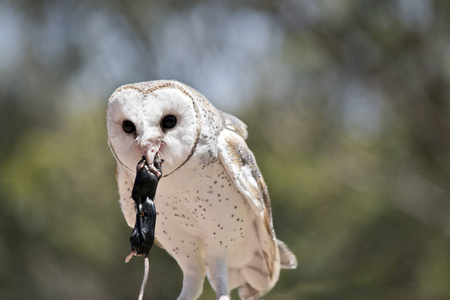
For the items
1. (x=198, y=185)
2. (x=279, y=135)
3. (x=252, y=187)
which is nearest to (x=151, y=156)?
(x=198, y=185)

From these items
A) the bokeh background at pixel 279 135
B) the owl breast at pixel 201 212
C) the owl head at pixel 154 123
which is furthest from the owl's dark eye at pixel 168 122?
the bokeh background at pixel 279 135

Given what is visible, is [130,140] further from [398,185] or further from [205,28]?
[205,28]

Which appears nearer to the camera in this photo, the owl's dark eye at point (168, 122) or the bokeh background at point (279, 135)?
the owl's dark eye at point (168, 122)

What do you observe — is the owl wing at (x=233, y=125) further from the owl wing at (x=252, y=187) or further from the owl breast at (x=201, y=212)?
the owl breast at (x=201, y=212)

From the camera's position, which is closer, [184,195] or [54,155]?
[184,195]

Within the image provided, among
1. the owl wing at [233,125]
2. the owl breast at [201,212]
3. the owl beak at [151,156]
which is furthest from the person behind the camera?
the owl wing at [233,125]

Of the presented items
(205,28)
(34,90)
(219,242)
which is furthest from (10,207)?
(219,242)

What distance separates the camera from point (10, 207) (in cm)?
863

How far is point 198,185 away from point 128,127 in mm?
294

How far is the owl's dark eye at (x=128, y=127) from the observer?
1831 mm

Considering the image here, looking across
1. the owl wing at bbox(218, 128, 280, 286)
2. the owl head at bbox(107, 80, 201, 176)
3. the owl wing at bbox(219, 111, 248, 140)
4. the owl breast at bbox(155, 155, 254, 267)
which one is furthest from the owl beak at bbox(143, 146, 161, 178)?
the owl wing at bbox(219, 111, 248, 140)

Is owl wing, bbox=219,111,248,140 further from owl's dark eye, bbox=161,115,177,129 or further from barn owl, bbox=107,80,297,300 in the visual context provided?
owl's dark eye, bbox=161,115,177,129

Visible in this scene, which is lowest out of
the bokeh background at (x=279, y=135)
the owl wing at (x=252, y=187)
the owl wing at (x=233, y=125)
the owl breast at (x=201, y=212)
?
the owl breast at (x=201, y=212)

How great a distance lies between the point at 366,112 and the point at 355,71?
1.13m
